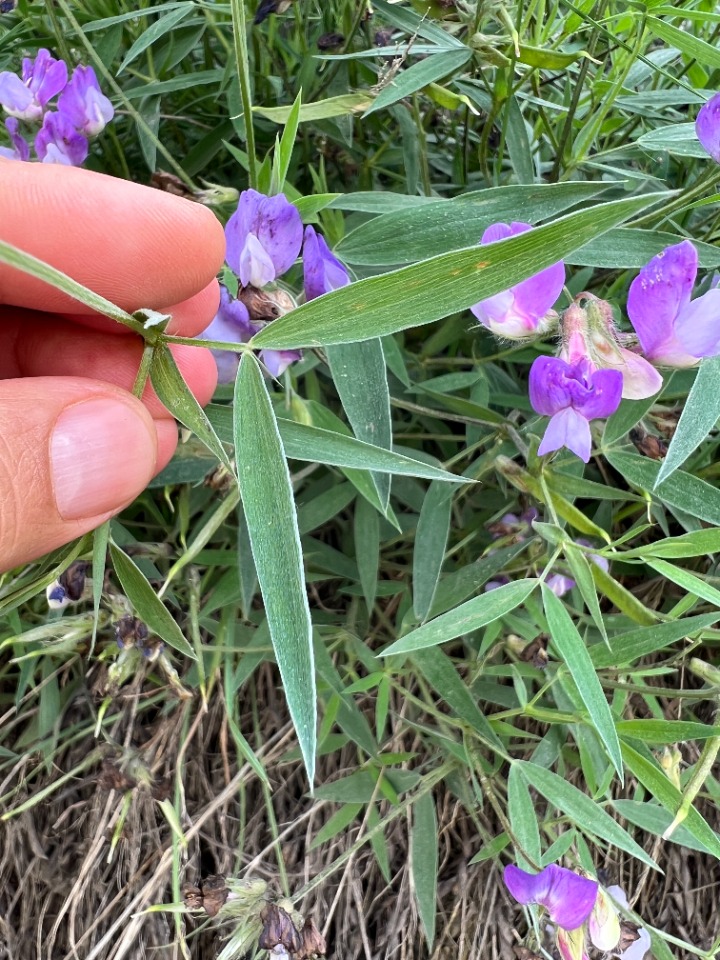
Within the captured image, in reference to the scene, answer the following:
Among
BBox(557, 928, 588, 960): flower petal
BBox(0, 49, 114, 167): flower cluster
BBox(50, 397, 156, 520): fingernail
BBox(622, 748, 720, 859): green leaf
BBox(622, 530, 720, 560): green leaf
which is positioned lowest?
BBox(557, 928, 588, 960): flower petal

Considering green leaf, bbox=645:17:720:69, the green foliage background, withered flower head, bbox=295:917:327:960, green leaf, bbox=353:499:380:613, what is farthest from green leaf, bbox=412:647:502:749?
green leaf, bbox=645:17:720:69

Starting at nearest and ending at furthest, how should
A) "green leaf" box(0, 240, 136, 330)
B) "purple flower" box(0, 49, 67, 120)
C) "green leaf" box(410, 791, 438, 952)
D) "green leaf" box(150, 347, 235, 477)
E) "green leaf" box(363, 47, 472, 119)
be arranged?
"green leaf" box(0, 240, 136, 330)
"green leaf" box(150, 347, 235, 477)
"green leaf" box(363, 47, 472, 119)
"purple flower" box(0, 49, 67, 120)
"green leaf" box(410, 791, 438, 952)

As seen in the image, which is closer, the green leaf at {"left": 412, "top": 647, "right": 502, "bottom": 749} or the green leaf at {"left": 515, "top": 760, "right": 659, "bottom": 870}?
the green leaf at {"left": 515, "top": 760, "right": 659, "bottom": 870}

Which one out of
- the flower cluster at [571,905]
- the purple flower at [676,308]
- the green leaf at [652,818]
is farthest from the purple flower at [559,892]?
the purple flower at [676,308]

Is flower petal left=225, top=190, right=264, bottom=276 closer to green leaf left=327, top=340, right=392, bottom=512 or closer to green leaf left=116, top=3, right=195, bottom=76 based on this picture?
green leaf left=327, top=340, right=392, bottom=512

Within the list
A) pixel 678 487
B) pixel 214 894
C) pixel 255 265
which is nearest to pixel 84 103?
pixel 255 265

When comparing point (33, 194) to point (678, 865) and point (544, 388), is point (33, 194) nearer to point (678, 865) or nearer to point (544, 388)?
point (544, 388)

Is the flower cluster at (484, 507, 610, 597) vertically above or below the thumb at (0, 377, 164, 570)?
below
